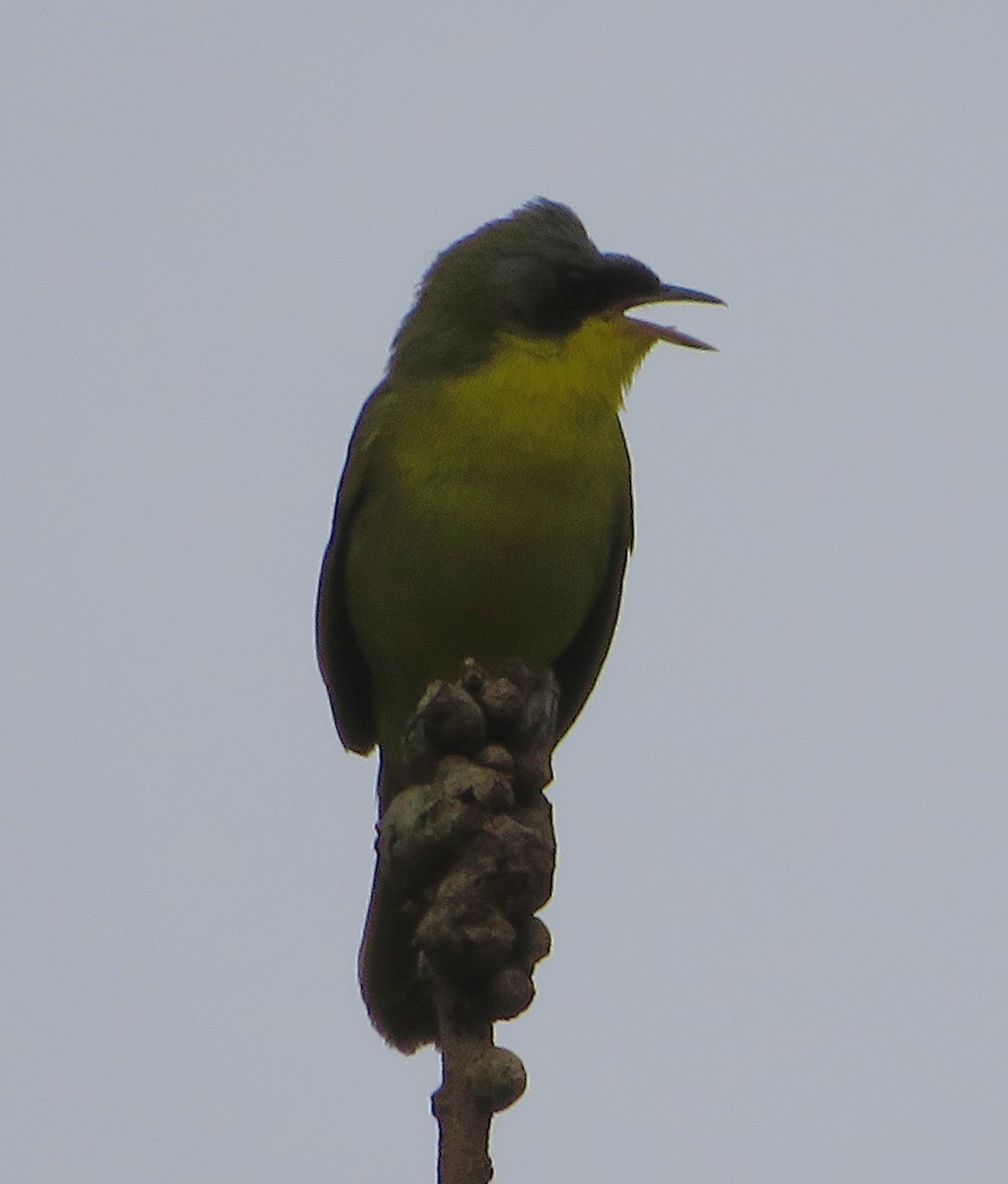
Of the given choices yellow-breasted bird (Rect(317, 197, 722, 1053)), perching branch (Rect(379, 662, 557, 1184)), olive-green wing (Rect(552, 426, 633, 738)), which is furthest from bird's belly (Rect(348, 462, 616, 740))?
perching branch (Rect(379, 662, 557, 1184))

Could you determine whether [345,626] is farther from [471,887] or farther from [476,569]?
[471,887]

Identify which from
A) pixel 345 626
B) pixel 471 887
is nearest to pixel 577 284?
pixel 345 626

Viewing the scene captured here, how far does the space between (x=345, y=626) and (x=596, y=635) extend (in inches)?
33.9

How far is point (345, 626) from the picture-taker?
5992 millimetres

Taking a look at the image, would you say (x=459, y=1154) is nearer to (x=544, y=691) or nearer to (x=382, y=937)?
(x=544, y=691)

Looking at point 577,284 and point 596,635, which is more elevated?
point 577,284

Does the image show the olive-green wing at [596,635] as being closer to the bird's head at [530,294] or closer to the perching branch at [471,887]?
the bird's head at [530,294]

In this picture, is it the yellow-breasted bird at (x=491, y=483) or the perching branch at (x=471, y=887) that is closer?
the perching branch at (x=471, y=887)

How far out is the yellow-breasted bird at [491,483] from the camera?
5281mm

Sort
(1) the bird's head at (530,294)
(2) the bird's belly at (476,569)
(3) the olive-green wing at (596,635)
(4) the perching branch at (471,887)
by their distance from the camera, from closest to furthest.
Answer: (4) the perching branch at (471,887) < (2) the bird's belly at (476,569) < (1) the bird's head at (530,294) < (3) the olive-green wing at (596,635)

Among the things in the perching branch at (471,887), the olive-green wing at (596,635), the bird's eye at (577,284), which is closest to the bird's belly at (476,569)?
the olive-green wing at (596,635)

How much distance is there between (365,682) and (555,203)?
5.83 ft

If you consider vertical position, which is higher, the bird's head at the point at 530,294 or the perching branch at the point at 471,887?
the bird's head at the point at 530,294

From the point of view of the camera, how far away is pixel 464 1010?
2.52m
